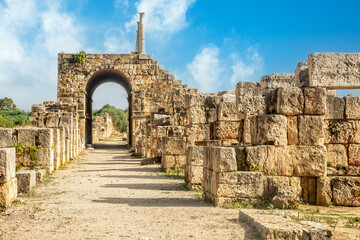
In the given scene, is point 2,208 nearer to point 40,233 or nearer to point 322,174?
point 40,233

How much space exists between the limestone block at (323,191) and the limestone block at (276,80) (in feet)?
12.4

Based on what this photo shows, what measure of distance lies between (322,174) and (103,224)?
171 inches

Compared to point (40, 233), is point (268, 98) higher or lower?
higher

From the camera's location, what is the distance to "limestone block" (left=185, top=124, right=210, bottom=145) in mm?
12562

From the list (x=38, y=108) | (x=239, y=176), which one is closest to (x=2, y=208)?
(x=239, y=176)

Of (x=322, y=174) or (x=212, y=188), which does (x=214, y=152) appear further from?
(x=322, y=174)

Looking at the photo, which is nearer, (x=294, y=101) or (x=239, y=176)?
(x=239, y=176)

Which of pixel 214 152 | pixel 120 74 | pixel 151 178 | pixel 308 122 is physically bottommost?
pixel 151 178

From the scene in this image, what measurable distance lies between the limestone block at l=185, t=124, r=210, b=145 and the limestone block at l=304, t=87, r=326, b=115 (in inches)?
194

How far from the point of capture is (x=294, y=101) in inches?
312

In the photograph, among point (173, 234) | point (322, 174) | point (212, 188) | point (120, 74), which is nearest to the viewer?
point (173, 234)

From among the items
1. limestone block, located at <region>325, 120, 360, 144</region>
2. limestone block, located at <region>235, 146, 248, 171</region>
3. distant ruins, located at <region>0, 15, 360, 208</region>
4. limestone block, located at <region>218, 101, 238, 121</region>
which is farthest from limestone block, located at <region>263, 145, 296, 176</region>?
limestone block, located at <region>218, 101, 238, 121</region>

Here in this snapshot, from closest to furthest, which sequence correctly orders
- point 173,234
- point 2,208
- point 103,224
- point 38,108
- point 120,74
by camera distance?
point 173,234 → point 103,224 → point 2,208 → point 38,108 → point 120,74

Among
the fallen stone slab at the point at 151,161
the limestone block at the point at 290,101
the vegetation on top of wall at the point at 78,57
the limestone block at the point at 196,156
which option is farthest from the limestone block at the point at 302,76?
the vegetation on top of wall at the point at 78,57
